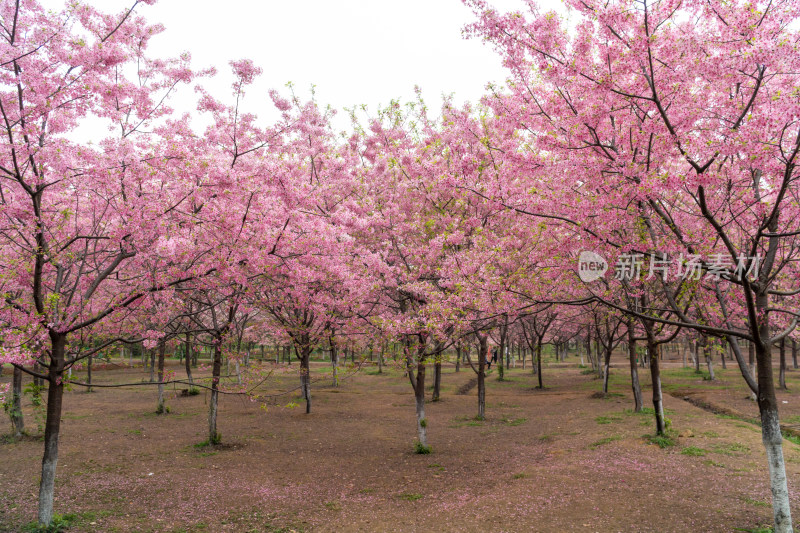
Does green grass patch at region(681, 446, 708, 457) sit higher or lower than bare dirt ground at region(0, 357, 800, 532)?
higher

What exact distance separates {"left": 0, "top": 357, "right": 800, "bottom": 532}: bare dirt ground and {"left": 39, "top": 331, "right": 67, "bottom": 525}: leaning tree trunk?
64 cm

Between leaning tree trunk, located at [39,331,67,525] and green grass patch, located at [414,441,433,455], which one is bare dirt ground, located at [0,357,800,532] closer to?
green grass patch, located at [414,441,433,455]

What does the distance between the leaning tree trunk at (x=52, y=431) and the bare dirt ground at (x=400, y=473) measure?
642 mm

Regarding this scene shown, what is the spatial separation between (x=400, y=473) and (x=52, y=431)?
7.60 metres

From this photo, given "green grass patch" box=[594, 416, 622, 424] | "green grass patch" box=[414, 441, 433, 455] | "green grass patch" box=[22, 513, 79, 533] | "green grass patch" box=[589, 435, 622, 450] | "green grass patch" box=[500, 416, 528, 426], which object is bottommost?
"green grass patch" box=[500, 416, 528, 426]

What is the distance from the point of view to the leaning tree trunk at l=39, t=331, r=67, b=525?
7.84 metres

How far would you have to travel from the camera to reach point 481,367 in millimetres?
18969

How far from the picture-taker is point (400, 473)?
38.4 feet

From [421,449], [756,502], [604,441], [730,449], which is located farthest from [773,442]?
[421,449]

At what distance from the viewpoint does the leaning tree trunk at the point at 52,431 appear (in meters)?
7.84

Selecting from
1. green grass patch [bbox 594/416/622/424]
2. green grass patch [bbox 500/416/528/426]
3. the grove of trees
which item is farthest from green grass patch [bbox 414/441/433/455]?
green grass patch [bbox 594/416/622/424]

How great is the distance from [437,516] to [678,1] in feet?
30.7

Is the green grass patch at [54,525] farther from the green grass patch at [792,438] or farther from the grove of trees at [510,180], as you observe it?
the green grass patch at [792,438]

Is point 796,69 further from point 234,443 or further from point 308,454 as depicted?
point 234,443
